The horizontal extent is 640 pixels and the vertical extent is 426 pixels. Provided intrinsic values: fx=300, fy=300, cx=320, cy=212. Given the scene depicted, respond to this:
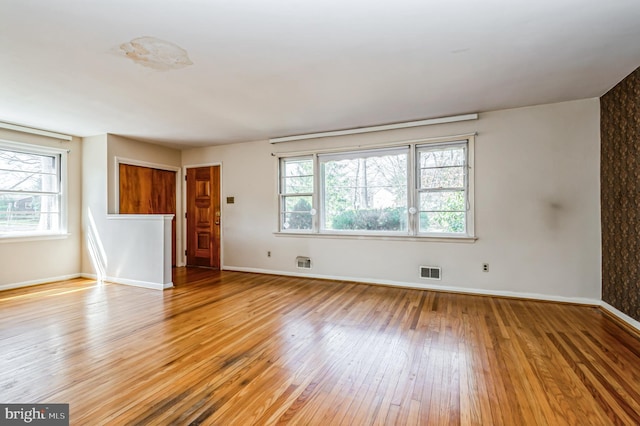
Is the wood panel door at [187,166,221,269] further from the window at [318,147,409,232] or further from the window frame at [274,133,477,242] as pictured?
the window at [318,147,409,232]

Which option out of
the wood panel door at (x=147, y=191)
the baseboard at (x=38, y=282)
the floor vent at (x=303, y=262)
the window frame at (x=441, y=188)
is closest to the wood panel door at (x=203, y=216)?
the wood panel door at (x=147, y=191)

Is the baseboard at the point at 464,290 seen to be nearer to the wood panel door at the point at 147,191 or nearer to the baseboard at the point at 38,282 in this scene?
the wood panel door at the point at 147,191

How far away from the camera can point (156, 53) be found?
2.38 meters

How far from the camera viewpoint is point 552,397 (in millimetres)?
1766

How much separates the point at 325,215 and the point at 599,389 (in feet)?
12.0

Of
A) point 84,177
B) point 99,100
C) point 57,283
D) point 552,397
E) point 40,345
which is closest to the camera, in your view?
point 552,397

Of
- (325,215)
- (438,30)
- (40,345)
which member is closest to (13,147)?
(40,345)

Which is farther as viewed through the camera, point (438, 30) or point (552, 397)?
point (438, 30)

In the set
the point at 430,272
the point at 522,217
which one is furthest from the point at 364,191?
the point at 522,217

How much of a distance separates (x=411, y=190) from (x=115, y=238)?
4617 mm

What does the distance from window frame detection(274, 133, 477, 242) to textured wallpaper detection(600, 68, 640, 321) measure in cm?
130

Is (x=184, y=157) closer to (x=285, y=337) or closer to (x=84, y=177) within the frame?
(x=84, y=177)

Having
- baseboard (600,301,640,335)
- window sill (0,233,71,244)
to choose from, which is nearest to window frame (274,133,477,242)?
baseboard (600,301,640,335)

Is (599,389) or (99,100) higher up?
(99,100)
